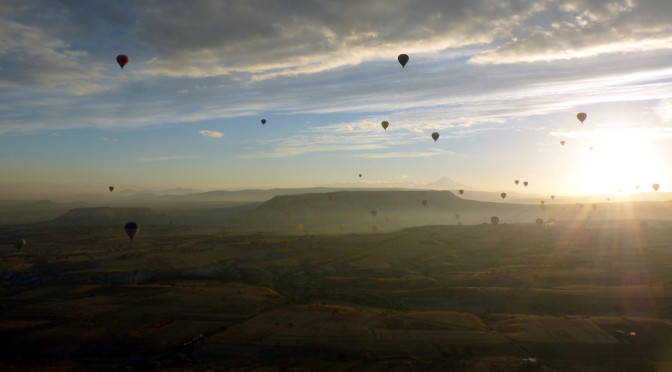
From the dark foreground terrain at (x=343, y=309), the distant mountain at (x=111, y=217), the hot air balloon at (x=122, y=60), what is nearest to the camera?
the dark foreground terrain at (x=343, y=309)

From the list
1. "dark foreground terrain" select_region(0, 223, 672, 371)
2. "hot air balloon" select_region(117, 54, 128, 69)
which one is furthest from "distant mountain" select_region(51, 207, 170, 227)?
"hot air balloon" select_region(117, 54, 128, 69)

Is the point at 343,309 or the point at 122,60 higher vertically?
the point at 122,60

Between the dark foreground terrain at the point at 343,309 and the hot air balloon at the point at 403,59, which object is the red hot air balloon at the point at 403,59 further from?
the dark foreground terrain at the point at 343,309

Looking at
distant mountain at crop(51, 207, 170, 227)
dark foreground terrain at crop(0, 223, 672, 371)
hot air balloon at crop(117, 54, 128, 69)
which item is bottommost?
dark foreground terrain at crop(0, 223, 672, 371)

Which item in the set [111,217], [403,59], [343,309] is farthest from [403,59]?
[111,217]

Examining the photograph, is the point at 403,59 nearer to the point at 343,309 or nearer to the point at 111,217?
the point at 343,309

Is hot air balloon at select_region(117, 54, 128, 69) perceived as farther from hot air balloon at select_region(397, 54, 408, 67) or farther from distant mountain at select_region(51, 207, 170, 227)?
distant mountain at select_region(51, 207, 170, 227)

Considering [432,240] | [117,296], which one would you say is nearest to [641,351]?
[117,296]

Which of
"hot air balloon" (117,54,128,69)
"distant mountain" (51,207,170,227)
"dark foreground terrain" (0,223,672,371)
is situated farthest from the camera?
"distant mountain" (51,207,170,227)

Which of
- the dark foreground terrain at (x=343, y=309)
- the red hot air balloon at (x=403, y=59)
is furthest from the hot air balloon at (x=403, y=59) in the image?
the dark foreground terrain at (x=343, y=309)

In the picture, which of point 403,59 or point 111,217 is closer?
point 403,59
